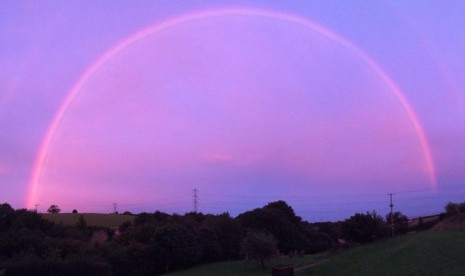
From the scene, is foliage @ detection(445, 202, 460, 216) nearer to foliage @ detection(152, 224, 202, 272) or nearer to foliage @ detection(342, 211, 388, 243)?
foliage @ detection(342, 211, 388, 243)

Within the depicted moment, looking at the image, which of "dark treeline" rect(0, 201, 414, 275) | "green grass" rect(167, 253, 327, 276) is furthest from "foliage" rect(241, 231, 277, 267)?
"dark treeline" rect(0, 201, 414, 275)

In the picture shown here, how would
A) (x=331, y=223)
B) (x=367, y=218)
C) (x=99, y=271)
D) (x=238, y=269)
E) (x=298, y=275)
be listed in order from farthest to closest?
A: (x=331, y=223) < (x=238, y=269) < (x=367, y=218) < (x=99, y=271) < (x=298, y=275)

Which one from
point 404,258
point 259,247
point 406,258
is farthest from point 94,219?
point 406,258

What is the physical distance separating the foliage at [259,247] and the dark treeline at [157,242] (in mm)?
2376

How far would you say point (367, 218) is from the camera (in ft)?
179

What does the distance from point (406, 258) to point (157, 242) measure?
4077 centimetres

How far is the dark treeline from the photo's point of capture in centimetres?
5073

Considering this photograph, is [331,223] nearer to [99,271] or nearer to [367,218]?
[367,218]

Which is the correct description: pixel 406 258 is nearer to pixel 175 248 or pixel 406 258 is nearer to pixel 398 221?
pixel 398 221

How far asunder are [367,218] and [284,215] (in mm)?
42166

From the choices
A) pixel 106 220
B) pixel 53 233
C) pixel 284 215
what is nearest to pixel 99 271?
pixel 53 233

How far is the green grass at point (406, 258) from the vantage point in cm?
3534

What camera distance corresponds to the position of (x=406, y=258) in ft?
130

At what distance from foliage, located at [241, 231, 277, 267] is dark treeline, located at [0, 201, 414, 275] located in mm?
2376
